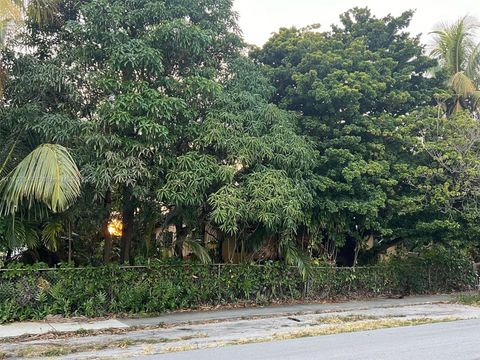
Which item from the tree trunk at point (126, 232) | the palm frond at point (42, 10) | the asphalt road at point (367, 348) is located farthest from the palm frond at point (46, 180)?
the asphalt road at point (367, 348)

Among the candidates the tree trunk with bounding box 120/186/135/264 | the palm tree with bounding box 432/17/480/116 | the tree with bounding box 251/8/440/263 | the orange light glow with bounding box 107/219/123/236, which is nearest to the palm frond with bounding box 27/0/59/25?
the tree trunk with bounding box 120/186/135/264

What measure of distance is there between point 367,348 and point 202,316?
4.52 metres

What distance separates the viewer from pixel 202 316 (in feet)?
36.3

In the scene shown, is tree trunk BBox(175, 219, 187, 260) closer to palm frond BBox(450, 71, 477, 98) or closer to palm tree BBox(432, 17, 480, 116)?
palm frond BBox(450, 71, 477, 98)

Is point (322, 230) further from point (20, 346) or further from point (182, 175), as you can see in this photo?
point (20, 346)

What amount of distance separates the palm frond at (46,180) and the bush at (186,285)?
2.12m

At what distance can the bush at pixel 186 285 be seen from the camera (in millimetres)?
10156

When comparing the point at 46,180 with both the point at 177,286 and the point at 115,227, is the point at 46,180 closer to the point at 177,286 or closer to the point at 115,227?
the point at 177,286

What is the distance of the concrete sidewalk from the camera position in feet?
30.6

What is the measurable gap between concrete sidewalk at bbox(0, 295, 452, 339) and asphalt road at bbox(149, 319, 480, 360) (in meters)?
→ 2.87

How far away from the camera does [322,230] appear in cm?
1420

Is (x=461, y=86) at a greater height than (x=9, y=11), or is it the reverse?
(x=461, y=86)

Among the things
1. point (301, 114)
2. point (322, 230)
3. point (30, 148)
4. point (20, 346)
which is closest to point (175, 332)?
point (20, 346)

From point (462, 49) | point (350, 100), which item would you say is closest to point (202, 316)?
point (350, 100)
